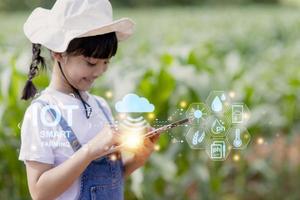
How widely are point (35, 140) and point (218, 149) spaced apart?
354 mm

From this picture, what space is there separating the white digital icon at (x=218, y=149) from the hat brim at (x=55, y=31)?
28 centimetres

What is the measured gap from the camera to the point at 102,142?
1.35 m

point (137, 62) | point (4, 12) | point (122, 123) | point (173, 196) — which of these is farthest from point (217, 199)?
point (4, 12)

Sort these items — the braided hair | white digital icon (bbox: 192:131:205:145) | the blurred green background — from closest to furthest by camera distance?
1. the braided hair
2. white digital icon (bbox: 192:131:205:145)
3. the blurred green background

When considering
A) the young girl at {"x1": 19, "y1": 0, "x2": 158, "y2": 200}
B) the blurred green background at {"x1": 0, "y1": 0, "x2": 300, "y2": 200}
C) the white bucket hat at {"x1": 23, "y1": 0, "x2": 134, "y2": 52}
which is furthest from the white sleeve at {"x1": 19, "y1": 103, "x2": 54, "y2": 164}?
the blurred green background at {"x1": 0, "y1": 0, "x2": 300, "y2": 200}

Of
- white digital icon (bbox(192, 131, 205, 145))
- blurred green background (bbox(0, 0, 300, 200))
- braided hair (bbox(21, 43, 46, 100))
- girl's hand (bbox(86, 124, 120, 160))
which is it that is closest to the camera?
girl's hand (bbox(86, 124, 120, 160))

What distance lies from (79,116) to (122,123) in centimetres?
9

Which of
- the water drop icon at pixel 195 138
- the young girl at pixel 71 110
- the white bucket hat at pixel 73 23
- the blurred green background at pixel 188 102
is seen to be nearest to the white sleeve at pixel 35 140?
the young girl at pixel 71 110

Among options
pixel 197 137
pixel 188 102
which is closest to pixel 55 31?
pixel 197 137

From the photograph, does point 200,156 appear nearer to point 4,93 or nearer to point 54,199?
point 4,93

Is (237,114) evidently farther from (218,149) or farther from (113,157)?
(113,157)

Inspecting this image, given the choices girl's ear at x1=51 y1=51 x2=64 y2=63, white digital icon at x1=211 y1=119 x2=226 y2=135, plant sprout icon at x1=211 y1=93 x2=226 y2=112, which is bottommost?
white digital icon at x1=211 y1=119 x2=226 y2=135

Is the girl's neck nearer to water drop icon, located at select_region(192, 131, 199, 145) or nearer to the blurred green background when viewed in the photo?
water drop icon, located at select_region(192, 131, 199, 145)

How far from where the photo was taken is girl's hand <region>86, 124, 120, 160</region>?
1.35 meters
